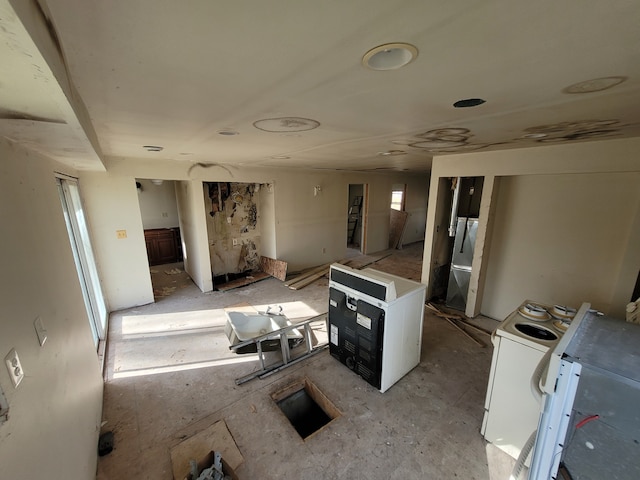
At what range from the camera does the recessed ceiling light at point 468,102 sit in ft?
4.21

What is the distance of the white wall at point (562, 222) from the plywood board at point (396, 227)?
3.97 metres

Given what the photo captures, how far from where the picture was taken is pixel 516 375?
1821 millimetres

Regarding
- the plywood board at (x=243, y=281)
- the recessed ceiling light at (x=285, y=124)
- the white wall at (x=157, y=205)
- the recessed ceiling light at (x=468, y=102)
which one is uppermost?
the recessed ceiling light at (x=285, y=124)

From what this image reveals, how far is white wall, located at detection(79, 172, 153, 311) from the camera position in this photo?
144 inches

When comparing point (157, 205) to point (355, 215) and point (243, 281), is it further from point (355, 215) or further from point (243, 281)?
point (355, 215)

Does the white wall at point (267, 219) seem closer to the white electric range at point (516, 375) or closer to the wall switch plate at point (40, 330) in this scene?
the wall switch plate at point (40, 330)

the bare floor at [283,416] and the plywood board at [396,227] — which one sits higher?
the plywood board at [396,227]

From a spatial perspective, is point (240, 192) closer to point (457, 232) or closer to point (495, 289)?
point (457, 232)

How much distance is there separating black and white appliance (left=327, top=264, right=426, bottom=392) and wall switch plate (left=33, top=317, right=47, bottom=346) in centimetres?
206

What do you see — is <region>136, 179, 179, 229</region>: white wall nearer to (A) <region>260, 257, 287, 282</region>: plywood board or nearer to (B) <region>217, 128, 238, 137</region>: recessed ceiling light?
(A) <region>260, 257, 287, 282</region>: plywood board

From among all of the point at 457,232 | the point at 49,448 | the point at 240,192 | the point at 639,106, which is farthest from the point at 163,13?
the point at 240,192

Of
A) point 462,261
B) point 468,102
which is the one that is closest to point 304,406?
point 468,102

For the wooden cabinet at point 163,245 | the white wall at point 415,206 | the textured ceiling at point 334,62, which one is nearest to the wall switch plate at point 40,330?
the textured ceiling at point 334,62

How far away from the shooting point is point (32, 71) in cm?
64
